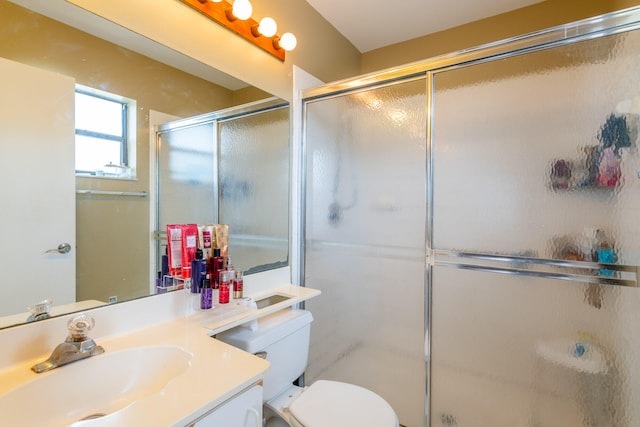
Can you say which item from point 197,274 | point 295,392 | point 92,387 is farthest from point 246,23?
point 295,392

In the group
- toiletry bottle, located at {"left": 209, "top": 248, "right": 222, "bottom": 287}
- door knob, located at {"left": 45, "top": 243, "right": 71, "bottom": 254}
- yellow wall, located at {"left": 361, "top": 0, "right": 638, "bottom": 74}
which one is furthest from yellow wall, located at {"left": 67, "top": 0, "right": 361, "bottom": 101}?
toiletry bottle, located at {"left": 209, "top": 248, "right": 222, "bottom": 287}

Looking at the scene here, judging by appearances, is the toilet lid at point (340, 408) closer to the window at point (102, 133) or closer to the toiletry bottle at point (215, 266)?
the toiletry bottle at point (215, 266)

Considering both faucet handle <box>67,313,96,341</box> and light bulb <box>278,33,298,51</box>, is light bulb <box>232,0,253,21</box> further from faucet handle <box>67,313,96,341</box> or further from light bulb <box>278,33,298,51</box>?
faucet handle <box>67,313,96,341</box>

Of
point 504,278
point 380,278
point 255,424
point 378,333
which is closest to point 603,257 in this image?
point 504,278

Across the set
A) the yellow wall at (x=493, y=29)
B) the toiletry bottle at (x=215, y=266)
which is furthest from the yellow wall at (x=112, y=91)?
the yellow wall at (x=493, y=29)

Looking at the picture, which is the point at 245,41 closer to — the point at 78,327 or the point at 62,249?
the point at 62,249

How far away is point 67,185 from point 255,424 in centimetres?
88

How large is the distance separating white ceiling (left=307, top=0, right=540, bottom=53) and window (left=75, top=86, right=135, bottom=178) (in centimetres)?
139

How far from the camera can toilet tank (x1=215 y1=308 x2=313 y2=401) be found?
121 centimetres

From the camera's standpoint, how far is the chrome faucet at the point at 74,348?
78 centimetres

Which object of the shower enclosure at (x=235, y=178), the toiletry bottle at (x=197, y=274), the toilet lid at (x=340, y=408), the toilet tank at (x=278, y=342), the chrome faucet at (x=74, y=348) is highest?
the shower enclosure at (x=235, y=178)

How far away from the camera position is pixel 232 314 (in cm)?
116

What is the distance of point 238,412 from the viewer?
76cm

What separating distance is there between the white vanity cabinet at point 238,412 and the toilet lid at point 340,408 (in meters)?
0.38
